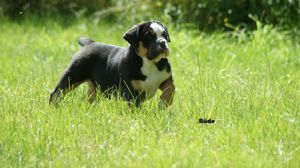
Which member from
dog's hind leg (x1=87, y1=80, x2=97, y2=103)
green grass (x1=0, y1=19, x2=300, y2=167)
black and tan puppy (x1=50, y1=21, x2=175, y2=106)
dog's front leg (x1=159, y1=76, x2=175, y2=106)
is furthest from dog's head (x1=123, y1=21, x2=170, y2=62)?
dog's hind leg (x1=87, y1=80, x2=97, y2=103)

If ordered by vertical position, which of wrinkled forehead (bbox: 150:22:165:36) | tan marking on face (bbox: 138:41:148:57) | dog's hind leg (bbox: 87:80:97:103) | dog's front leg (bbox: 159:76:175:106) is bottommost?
dog's hind leg (bbox: 87:80:97:103)

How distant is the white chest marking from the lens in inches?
236

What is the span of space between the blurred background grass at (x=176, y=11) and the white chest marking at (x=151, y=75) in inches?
123

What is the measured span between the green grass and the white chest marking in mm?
160

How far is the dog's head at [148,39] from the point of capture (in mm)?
5828

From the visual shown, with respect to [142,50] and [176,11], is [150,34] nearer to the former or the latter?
[142,50]

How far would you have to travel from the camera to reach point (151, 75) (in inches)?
236

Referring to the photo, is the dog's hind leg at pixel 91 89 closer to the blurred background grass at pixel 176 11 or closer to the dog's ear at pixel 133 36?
the dog's ear at pixel 133 36

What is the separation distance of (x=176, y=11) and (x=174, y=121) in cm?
578

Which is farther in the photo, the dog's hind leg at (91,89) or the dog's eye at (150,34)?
the dog's hind leg at (91,89)

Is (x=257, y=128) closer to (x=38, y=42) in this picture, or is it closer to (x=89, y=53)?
(x=89, y=53)

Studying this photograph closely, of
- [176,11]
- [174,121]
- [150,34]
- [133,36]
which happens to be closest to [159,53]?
[150,34]

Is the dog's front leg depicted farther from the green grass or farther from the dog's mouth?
the dog's mouth

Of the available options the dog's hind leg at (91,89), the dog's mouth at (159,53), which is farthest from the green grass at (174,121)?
the dog's mouth at (159,53)
